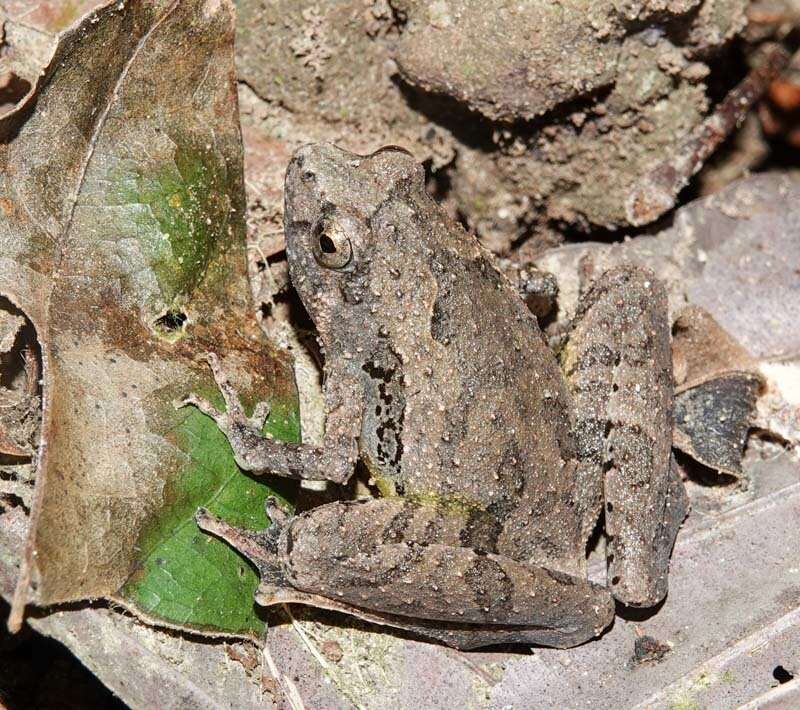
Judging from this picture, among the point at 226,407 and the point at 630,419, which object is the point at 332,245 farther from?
the point at 630,419

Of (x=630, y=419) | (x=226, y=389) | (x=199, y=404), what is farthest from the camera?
(x=630, y=419)

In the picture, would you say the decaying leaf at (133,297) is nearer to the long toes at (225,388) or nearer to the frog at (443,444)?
the long toes at (225,388)

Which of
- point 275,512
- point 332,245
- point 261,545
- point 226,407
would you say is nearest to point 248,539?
point 261,545

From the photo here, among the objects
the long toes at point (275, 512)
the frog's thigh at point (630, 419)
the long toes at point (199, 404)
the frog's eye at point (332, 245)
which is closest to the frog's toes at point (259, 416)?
the long toes at point (199, 404)

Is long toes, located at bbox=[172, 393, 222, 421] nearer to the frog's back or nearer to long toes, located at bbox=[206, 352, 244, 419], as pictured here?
long toes, located at bbox=[206, 352, 244, 419]

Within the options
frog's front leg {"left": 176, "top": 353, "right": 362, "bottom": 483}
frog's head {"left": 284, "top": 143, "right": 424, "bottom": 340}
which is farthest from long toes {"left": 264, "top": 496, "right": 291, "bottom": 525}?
frog's head {"left": 284, "top": 143, "right": 424, "bottom": 340}

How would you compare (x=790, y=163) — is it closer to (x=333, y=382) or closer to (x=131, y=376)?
(x=333, y=382)
